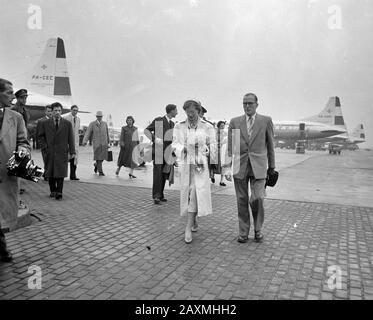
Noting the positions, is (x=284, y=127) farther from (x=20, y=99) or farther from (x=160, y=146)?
(x=20, y=99)

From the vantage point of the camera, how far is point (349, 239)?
512cm

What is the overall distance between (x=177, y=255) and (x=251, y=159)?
5.31 ft

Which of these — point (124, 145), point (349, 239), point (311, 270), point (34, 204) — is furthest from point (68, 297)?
point (124, 145)

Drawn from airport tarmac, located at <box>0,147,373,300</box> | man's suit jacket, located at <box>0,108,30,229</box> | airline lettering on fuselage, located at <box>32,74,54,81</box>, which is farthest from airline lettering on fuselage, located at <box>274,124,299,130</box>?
man's suit jacket, located at <box>0,108,30,229</box>

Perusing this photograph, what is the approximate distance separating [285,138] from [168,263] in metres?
47.8

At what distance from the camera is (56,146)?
24.9 ft

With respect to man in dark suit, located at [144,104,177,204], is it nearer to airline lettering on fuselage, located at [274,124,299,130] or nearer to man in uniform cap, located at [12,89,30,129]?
man in uniform cap, located at [12,89,30,129]

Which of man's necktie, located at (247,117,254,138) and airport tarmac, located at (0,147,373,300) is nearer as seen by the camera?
airport tarmac, located at (0,147,373,300)

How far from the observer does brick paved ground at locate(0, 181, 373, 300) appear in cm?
326

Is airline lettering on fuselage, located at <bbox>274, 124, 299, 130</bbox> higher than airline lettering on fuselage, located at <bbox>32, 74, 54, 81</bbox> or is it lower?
lower

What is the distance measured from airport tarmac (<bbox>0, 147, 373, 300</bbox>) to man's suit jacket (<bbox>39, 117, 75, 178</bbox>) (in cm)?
63

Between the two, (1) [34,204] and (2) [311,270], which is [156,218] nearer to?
(1) [34,204]

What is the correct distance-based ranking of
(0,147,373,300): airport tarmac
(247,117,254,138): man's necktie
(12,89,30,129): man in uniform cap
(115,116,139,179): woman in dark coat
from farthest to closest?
(115,116,139,179): woman in dark coat < (12,89,30,129): man in uniform cap < (247,117,254,138): man's necktie < (0,147,373,300): airport tarmac

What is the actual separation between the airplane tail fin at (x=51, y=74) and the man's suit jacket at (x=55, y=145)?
18.6m
